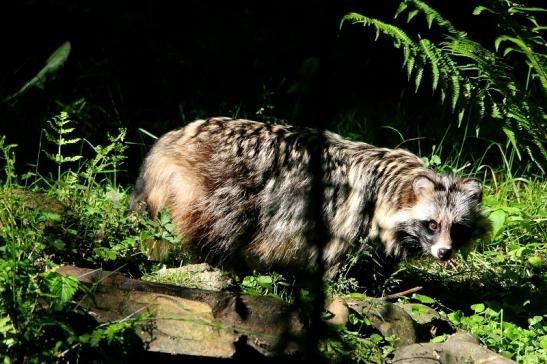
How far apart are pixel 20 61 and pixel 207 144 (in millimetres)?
3706

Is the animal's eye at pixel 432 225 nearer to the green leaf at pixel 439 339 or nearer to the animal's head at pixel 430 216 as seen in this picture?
the animal's head at pixel 430 216

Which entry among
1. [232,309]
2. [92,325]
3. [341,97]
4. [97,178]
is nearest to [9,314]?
[92,325]

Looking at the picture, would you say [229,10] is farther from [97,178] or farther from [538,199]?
[538,199]

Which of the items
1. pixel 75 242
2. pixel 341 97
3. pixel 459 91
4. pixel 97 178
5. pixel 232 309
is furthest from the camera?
pixel 341 97

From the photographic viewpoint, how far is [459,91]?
20.5 ft

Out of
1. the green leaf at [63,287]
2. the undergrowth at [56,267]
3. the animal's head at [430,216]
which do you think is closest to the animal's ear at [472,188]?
the animal's head at [430,216]

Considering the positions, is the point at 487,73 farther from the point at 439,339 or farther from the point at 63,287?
the point at 63,287

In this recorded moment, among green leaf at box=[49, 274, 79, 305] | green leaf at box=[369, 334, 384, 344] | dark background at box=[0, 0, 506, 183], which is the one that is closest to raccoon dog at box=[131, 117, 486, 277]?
green leaf at box=[369, 334, 384, 344]

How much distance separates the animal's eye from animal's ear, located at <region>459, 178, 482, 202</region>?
31 cm

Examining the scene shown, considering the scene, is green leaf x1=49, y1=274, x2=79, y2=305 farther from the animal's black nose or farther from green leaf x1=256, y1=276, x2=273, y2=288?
the animal's black nose

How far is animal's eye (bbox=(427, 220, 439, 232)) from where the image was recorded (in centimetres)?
587

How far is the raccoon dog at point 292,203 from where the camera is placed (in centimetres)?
586

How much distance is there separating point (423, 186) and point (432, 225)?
0.90 feet

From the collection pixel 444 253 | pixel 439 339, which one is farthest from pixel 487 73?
pixel 439 339
